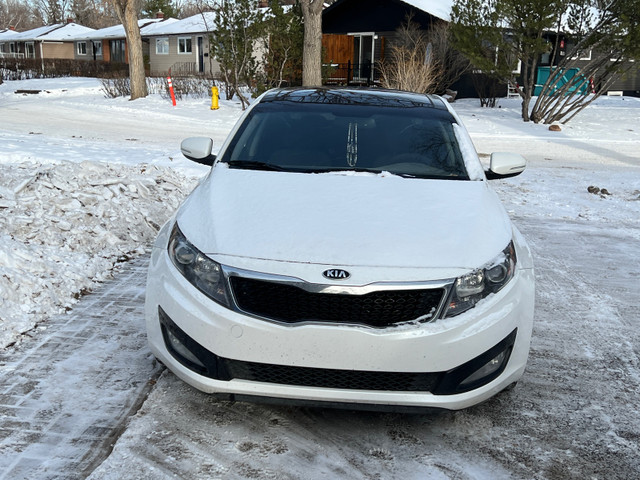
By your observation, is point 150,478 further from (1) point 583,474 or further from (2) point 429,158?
(2) point 429,158

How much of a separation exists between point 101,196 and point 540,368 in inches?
183

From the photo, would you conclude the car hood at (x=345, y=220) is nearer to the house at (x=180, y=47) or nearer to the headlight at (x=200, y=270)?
the headlight at (x=200, y=270)

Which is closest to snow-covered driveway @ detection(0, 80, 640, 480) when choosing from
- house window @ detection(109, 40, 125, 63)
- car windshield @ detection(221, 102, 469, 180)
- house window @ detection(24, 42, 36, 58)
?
car windshield @ detection(221, 102, 469, 180)

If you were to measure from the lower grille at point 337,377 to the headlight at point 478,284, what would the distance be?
1.08ft

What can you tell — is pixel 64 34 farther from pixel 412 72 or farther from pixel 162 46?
pixel 412 72

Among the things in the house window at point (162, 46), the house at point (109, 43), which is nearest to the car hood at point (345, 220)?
the house window at point (162, 46)

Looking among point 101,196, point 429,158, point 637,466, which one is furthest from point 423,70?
point 637,466

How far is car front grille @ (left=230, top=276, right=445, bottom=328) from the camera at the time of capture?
2.96m

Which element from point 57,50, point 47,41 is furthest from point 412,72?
point 57,50

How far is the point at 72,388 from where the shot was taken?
11.7ft

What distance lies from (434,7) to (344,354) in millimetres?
28889

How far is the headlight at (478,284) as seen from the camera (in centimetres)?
302

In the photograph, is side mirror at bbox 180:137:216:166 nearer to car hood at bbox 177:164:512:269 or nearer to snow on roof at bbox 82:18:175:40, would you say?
car hood at bbox 177:164:512:269

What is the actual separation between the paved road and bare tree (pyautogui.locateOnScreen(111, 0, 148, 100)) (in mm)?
22597
